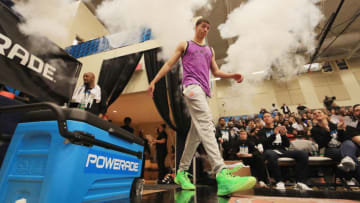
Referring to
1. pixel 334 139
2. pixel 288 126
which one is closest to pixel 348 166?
pixel 334 139

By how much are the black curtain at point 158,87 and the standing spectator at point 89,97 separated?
3.13 ft

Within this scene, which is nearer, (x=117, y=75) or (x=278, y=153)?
(x=278, y=153)

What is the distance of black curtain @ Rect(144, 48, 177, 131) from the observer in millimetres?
2641

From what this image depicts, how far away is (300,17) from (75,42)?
14.1 feet

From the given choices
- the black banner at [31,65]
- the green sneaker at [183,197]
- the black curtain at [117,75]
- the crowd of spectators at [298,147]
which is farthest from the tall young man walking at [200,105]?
the black curtain at [117,75]

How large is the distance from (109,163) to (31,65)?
47.2 inches

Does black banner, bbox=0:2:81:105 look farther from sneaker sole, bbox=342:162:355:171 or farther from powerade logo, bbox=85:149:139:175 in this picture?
sneaker sole, bbox=342:162:355:171

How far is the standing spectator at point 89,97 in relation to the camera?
1.83 metres

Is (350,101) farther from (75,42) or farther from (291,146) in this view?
(75,42)

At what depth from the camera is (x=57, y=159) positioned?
50 cm

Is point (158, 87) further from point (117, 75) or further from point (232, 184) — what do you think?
point (232, 184)

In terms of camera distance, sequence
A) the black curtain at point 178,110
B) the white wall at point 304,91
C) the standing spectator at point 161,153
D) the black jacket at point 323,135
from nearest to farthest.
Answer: the black jacket at point 323,135 < the black curtain at point 178,110 < the standing spectator at point 161,153 < the white wall at point 304,91

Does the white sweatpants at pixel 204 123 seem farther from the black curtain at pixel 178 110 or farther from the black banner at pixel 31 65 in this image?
the black curtain at pixel 178 110

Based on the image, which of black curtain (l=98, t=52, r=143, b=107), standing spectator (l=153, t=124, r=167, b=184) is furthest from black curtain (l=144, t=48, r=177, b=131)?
standing spectator (l=153, t=124, r=167, b=184)
